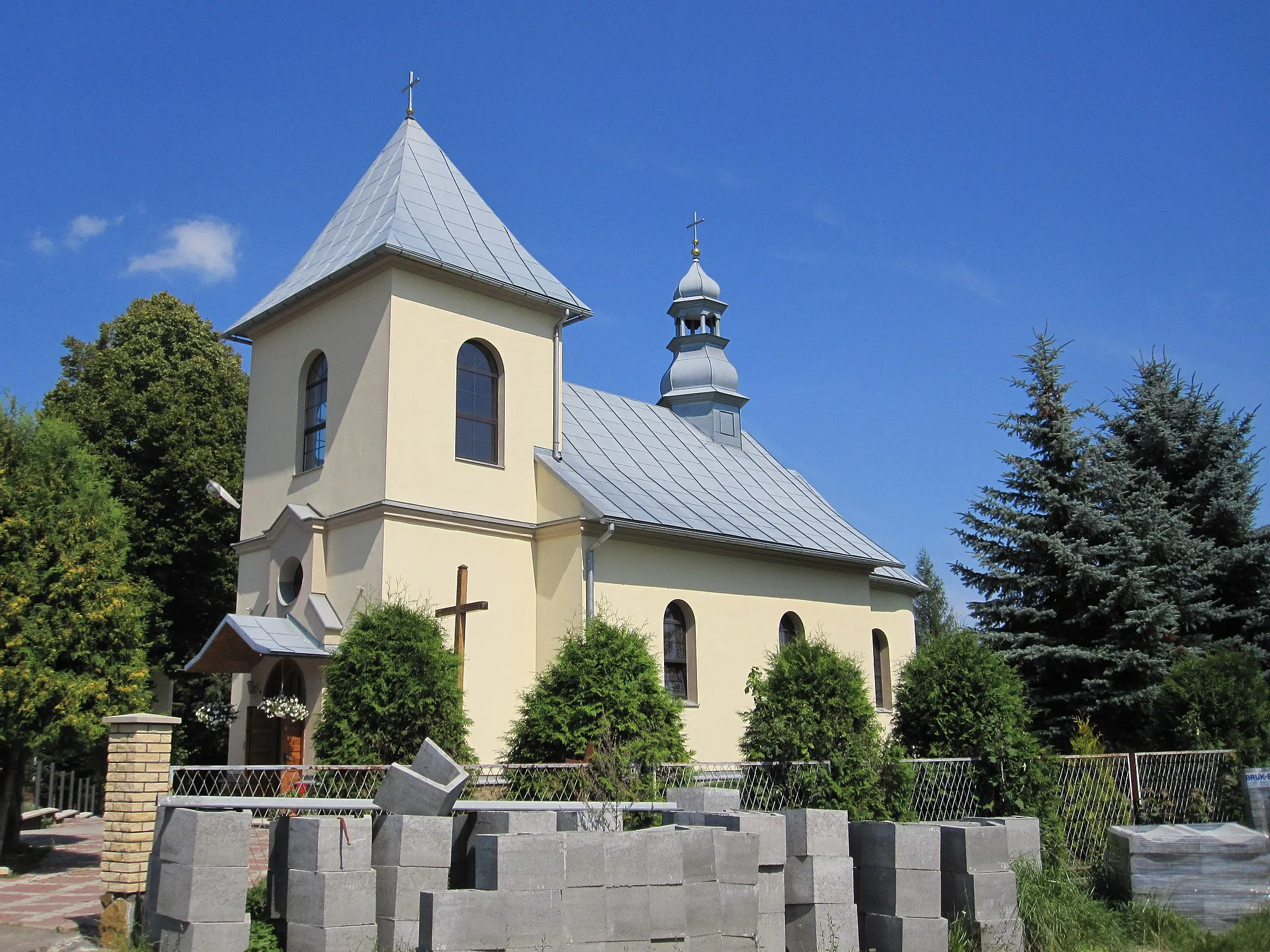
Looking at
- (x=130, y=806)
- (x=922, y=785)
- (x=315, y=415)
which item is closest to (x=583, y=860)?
(x=130, y=806)

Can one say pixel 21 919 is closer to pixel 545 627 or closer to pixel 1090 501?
pixel 545 627

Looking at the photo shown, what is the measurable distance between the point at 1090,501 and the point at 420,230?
14170 mm

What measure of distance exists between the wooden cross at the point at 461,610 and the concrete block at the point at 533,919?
6981 mm

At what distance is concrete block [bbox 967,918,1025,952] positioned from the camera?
360 inches

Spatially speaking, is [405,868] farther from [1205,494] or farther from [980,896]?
[1205,494]

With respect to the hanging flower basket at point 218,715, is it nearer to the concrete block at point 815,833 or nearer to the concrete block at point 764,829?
the concrete block at point 764,829

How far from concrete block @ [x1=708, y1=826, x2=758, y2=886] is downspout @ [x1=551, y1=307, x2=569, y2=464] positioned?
9597 mm

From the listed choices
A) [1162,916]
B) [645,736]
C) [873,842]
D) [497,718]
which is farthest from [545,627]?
[1162,916]

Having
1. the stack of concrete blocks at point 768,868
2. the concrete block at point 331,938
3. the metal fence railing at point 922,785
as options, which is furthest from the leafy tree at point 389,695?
the stack of concrete blocks at point 768,868

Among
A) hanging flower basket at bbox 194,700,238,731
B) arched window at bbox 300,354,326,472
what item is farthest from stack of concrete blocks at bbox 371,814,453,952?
arched window at bbox 300,354,326,472

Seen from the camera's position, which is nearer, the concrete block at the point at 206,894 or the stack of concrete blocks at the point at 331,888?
the concrete block at the point at 206,894

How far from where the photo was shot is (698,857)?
806cm

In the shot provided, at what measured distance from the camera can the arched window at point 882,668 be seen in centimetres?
2181

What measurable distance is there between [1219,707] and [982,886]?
857cm
